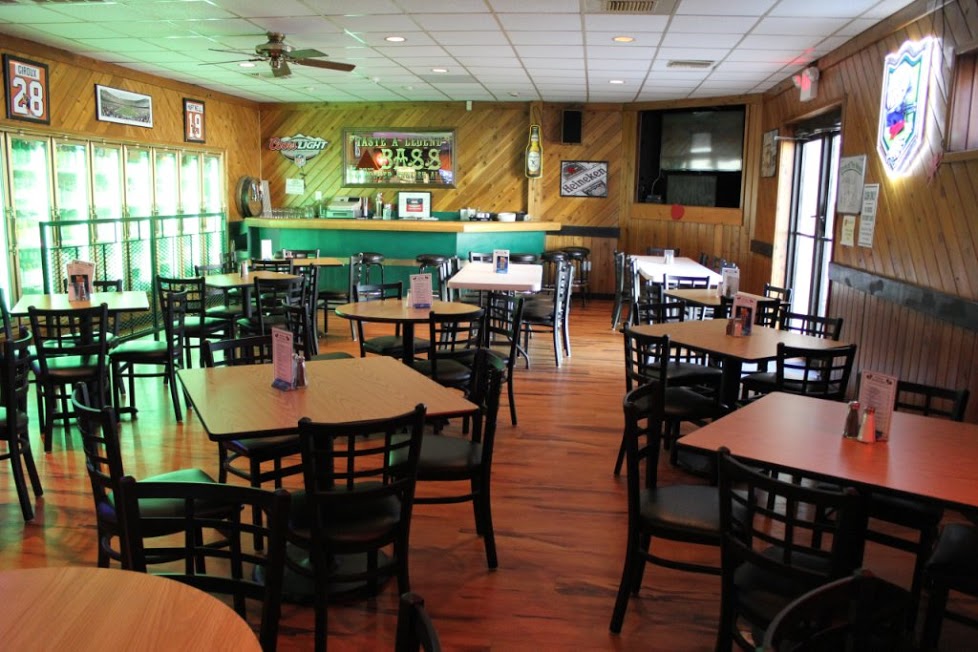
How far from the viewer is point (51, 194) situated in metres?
7.84

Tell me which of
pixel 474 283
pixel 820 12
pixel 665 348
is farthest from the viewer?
pixel 474 283

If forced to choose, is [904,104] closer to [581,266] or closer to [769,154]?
[769,154]

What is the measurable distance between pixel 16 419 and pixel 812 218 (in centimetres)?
728

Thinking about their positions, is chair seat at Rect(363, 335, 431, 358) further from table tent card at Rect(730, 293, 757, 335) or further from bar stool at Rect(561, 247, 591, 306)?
bar stool at Rect(561, 247, 591, 306)

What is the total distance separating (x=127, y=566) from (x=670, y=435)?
3.55 meters

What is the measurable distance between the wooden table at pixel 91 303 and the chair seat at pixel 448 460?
2961mm

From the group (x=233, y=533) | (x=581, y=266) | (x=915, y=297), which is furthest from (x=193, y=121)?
(x=233, y=533)

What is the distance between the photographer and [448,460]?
3.48 meters

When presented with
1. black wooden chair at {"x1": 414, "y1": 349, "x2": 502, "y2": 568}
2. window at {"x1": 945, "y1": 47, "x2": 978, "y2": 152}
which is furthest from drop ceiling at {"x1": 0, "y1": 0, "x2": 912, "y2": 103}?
black wooden chair at {"x1": 414, "y1": 349, "x2": 502, "y2": 568}

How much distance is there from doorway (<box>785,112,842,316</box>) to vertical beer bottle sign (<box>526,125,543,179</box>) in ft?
13.6

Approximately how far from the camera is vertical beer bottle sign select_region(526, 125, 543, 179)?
1195cm

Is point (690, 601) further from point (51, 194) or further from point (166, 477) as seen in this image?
point (51, 194)

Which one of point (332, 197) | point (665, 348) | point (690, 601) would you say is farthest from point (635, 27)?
point (332, 197)

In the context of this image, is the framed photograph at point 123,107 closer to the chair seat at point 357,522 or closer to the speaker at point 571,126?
the speaker at point 571,126
